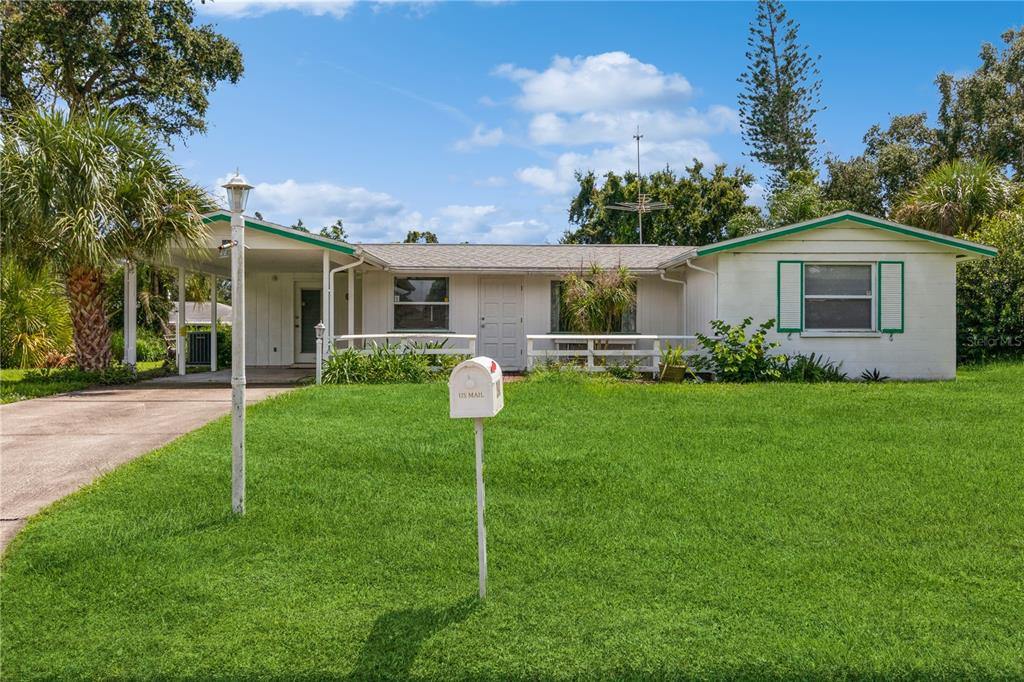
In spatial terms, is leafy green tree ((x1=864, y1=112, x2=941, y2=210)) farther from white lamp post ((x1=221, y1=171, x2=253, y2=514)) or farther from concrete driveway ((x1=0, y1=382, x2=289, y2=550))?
white lamp post ((x1=221, y1=171, x2=253, y2=514))

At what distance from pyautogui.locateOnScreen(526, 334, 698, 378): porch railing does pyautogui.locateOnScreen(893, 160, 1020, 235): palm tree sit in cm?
808

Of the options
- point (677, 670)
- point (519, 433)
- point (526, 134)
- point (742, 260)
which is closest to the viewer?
point (677, 670)

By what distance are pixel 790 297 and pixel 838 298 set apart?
0.96 meters

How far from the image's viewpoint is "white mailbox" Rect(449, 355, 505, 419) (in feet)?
13.1

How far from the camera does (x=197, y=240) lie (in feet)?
42.3

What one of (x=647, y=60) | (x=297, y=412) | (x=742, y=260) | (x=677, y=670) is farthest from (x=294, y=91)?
(x=677, y=670)

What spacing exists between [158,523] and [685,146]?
116ft

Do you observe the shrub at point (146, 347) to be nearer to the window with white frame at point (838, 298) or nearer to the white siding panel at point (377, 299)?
the white siding panel at point (377, 299)

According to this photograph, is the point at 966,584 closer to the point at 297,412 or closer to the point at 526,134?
the point at 297,412

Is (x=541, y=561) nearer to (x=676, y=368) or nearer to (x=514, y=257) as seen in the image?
(x=676, y=368)

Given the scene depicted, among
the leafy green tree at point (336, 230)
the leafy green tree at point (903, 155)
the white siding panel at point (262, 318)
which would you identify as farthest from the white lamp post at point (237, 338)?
the leafy green tree at point (336, 230)

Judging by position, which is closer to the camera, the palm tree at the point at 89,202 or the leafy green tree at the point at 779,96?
the palm tree at the point at 89,202

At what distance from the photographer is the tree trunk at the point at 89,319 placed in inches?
523

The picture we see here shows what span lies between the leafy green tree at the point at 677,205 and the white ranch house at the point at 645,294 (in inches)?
740
